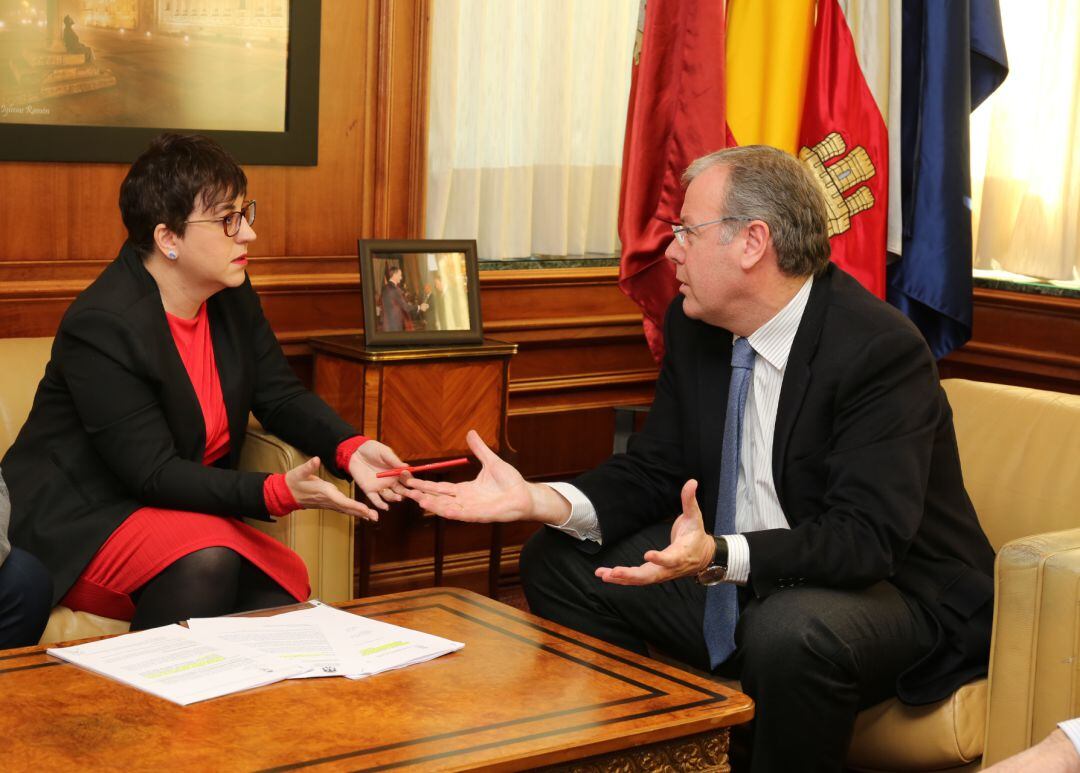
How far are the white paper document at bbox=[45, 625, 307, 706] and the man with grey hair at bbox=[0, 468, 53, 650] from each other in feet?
1.51

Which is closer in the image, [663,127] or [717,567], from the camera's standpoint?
[717,567]

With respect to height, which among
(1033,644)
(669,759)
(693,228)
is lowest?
(669,759)

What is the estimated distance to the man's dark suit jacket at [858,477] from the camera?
239 cm

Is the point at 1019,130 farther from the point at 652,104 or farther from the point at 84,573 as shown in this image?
the point at 84,573

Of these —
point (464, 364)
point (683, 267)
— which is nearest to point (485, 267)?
point (464, 364)

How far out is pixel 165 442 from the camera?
2.77 meters

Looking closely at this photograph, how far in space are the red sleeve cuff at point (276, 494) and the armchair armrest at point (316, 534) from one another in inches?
5.9

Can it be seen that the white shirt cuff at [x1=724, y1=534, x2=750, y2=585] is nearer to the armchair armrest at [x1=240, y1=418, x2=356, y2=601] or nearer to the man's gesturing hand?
the man's gesturing hand

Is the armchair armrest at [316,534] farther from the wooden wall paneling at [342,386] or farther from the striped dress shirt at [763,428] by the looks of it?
the striped dress shirt at [763,428]

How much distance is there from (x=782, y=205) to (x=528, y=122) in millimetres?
1724

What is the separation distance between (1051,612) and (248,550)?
4.91 feet

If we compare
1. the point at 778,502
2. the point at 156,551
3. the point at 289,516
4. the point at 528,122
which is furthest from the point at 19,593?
the point at 528,122

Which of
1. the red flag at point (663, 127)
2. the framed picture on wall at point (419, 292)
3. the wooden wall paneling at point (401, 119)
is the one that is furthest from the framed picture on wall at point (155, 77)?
the red flag at point (663, 127)

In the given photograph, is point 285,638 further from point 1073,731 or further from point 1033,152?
point 1033,152
